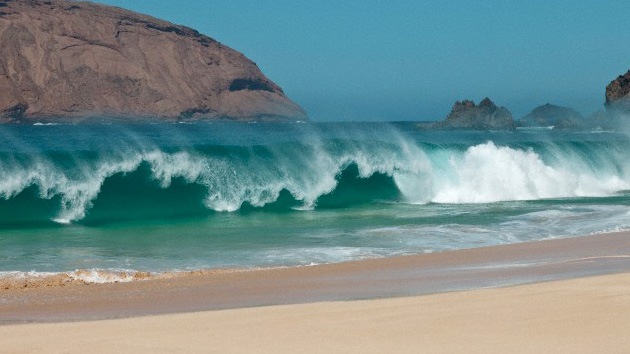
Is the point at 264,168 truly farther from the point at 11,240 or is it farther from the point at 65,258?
the point at 65,258

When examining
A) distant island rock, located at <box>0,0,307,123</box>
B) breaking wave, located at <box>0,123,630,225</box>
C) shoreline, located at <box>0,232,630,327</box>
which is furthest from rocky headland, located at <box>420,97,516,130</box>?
shoreline, located at <box>0,232,630,327</box>

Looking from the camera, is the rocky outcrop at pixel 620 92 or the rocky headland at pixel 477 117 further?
the rocky headland at pixel 477 117

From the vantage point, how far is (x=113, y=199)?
69.6 ft

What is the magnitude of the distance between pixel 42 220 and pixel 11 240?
3720mm

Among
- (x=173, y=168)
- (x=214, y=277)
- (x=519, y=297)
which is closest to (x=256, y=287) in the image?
(x=214, y=277)

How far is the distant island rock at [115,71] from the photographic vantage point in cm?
13988

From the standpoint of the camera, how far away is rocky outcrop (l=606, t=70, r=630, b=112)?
4267 inches

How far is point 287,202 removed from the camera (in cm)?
2345

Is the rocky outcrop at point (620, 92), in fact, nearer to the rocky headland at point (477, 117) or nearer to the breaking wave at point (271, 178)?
the rocky headland at point (477, 117)

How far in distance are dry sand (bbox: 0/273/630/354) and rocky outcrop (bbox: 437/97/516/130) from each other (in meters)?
121

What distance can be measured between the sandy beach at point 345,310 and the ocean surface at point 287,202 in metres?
1.79

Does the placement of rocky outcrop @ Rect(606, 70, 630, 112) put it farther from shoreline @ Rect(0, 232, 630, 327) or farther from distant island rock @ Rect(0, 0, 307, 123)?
shoreline @ Rect(0, 232, 630, 327)

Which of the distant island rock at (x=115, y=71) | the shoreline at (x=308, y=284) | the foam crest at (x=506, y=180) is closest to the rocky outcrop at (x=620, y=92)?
the distant island rock at (x=115, y=71)

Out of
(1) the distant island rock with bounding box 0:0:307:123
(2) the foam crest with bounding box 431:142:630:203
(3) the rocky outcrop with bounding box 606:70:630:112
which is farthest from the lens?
(1) the distant island rock with bounding box 0:0:307:123
